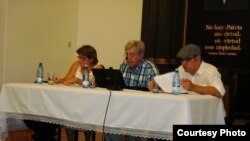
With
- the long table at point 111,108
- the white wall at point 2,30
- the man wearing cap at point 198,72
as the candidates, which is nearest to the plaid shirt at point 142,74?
the man wearing cap at point 198,72

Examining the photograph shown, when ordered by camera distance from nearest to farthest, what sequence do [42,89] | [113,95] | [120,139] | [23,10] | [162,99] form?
[162,99]
[113,95]
[42,89]
[120,139]
[23,10]

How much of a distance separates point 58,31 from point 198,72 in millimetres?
3031

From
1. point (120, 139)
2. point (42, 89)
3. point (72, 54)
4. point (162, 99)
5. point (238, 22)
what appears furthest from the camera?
point (72, 54)

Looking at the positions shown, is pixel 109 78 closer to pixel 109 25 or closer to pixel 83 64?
pixel 83 64

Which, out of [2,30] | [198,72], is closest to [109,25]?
[2,30]

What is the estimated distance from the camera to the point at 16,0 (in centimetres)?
532

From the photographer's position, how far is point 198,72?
345 centimetres

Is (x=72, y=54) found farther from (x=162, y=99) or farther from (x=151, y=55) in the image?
(x=162, y=99)

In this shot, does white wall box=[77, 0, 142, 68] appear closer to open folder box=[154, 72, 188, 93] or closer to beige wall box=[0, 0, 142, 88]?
beige wall box=[0, 0, 142, 88]

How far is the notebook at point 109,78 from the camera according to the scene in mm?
3223

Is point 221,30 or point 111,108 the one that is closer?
point 111,108

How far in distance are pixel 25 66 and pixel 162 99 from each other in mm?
3161

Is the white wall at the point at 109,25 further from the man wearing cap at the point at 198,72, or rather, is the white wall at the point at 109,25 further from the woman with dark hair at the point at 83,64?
the man wearing cap at the point at 198,72

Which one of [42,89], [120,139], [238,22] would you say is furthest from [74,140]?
[238,22]
